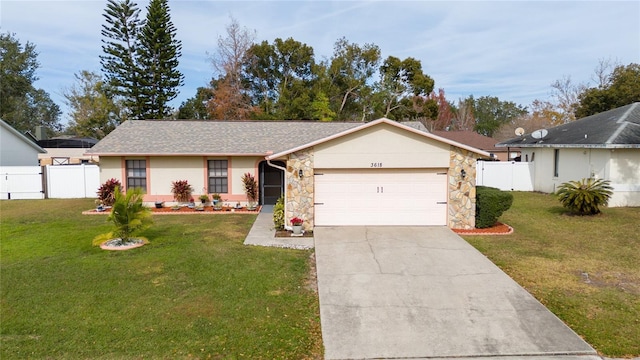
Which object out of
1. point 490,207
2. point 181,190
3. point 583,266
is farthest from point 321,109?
point 583,266

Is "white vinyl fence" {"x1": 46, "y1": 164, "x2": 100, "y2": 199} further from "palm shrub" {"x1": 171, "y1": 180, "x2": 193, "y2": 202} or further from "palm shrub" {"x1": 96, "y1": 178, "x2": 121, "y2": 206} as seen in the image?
"palm shrub" {"x1": 171, "y1": 180, "x2": 193, "y2": 202}

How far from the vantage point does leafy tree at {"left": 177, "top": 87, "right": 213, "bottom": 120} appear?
140ft

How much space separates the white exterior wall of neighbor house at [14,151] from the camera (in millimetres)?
24656

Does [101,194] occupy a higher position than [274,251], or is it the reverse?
[101,194]

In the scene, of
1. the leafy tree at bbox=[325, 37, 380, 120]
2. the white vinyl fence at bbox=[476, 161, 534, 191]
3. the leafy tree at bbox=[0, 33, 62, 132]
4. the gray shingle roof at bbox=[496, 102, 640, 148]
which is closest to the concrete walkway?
the gray shingle roof at bbox=[496, 102, 640, 148]

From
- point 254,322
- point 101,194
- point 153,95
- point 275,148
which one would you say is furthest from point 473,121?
point 254,322

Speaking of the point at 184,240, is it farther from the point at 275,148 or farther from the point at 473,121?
the point at 473,121

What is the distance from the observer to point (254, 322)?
19.7 feet

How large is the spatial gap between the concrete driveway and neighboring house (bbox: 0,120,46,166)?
24973 mm

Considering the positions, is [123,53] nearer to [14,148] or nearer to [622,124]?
[14,148]

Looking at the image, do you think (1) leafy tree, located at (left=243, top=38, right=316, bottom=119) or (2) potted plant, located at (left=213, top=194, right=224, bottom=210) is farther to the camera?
(1) leafy tree, located at (left=243, top=38, right=316, bottom=119)

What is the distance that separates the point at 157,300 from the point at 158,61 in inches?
1300

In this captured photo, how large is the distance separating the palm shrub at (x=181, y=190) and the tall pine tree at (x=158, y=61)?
2137cm

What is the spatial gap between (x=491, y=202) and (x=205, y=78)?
122ft
